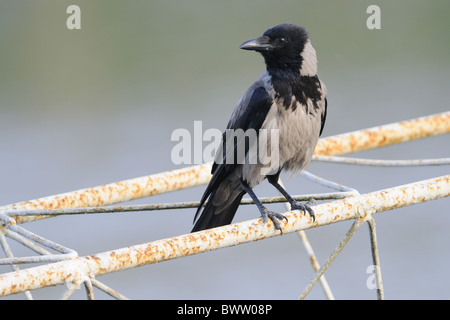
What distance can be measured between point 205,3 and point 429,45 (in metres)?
3.41

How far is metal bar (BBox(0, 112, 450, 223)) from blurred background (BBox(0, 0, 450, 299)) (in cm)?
233

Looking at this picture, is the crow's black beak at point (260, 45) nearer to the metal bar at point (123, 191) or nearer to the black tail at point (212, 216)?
the metal bar at point (123, 191)

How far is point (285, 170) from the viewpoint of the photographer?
4.11m

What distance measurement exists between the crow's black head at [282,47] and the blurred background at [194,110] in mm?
2597

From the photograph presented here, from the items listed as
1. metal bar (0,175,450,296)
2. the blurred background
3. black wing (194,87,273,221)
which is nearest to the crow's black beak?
black wing (194,87,273,221)

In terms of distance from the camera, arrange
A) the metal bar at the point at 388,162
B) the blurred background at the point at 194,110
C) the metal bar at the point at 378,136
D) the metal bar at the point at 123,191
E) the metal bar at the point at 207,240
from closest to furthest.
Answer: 1. the metal bar at the point at 207,240
2. the metal bar at the point at 123,191
3. the metal bar at the point at 388,162
4. the metal bar at the point at 378,136
5. the blurred background at the point at 194,110

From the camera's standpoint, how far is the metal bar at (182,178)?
11.1ft

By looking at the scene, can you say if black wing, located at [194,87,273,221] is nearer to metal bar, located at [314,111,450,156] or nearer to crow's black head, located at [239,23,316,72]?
crow's black head, located at [239,23,316,72]

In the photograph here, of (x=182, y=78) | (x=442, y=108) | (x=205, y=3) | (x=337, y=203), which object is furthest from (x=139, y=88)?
(x=337, y=203)

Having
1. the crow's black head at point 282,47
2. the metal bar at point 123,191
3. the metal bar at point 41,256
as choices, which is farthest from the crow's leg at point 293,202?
the metal bar at point 41,256

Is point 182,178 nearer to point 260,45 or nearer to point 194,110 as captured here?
point 260,45

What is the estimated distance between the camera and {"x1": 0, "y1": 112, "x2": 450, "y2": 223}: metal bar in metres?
3.38

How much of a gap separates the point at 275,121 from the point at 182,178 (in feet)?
1.69
